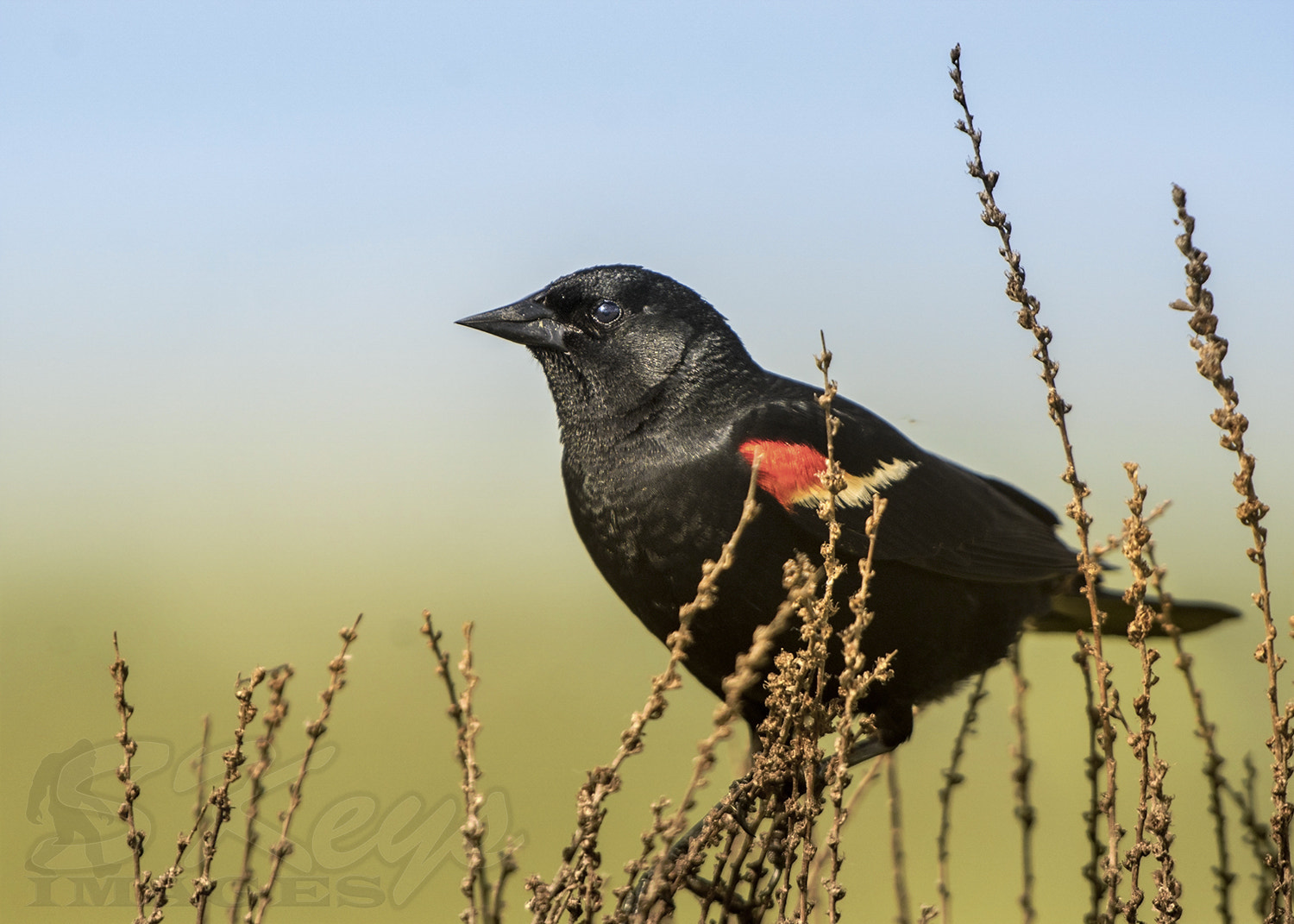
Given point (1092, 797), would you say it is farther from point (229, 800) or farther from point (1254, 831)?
point (229, 800)

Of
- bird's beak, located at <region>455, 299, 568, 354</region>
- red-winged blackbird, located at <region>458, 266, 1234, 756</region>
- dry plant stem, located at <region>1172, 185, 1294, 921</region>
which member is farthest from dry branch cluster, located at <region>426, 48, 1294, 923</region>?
bird's beak, located at <region>455, 299, 568, 354</region>

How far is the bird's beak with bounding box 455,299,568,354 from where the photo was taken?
136 inches

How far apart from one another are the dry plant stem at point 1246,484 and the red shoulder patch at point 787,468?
1.20m

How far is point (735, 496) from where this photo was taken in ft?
9.59

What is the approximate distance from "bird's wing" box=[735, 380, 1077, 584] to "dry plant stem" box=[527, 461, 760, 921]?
1065 mm

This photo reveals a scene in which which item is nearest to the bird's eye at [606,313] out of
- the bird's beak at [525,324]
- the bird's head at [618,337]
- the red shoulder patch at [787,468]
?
the bird's head at [618,337]

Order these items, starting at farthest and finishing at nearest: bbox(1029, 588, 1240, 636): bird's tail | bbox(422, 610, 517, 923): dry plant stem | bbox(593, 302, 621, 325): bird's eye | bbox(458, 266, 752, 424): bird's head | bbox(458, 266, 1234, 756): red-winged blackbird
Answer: bbox(1029, 588, 1240, 636): bird's tail
bbox(593, 302, 621, 325): bird's eye
bbox(458, 266, 752, 424): bird's head
bbox(458, 266, 1234, 756): red-winged blackbird
bbox(422, 610, 517, 923): dry plant stem

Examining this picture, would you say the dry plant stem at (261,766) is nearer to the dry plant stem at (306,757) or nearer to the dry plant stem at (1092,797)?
the dry plant stem at (306,757)

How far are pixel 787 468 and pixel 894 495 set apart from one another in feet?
1.73

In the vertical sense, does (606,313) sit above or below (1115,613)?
above

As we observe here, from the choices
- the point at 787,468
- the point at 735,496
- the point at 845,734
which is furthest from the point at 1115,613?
the point at 845,734

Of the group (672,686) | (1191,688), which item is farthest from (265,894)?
(1191,688)

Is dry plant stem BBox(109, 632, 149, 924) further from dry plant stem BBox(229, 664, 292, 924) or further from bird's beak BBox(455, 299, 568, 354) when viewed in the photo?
bird's beak BBox(455, 299, 568, 354)

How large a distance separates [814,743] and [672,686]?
0.47 metres
